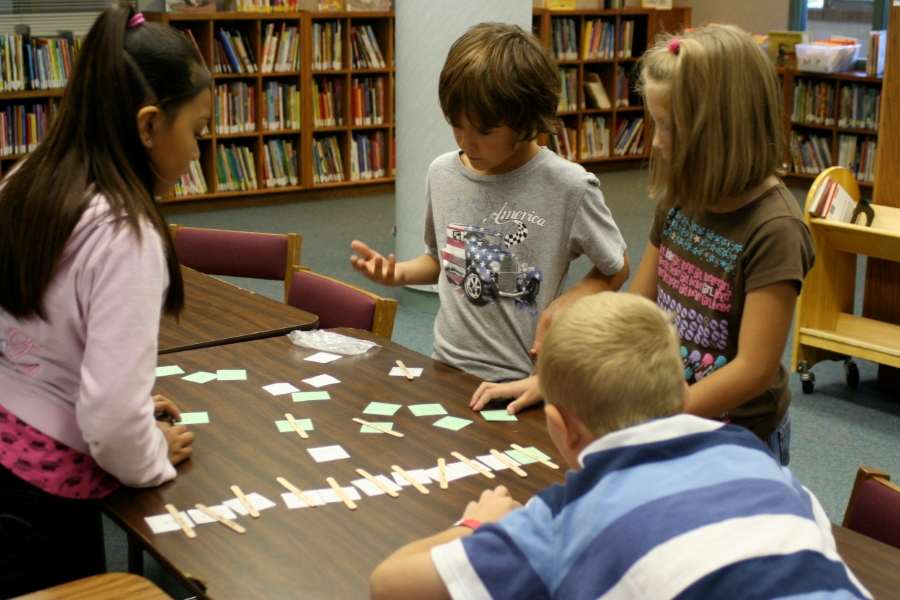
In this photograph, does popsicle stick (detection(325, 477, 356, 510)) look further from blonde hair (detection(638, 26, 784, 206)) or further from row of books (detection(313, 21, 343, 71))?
row of books (detection(313, 21, 343, 71))

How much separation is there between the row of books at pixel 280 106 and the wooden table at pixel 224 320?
484 cm


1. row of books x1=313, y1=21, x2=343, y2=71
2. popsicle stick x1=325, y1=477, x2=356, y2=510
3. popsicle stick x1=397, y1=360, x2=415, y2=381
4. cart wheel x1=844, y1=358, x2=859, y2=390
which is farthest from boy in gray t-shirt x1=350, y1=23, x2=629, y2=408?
row of books x1=313, y1=21, x2=343, y2=71

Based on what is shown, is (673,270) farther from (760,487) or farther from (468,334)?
(760,487)

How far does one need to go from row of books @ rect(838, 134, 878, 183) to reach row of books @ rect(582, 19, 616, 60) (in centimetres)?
223

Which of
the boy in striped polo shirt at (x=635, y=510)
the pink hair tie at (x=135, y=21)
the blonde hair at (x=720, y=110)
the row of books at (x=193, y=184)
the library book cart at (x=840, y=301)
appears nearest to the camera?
the boy in striped polo shirt at (x=635, y=510)

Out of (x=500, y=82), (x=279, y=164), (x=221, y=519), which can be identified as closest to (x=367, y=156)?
(x=279, y=164)

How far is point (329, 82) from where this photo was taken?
25.3ft

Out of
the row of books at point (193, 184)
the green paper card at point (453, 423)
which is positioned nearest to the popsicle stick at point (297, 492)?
the green paper card at point (453, 423)

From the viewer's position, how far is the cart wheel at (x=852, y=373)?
423 cm

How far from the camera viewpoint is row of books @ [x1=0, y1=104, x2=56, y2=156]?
633 centimetres

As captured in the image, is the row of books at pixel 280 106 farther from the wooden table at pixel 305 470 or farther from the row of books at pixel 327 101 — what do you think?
the wooden table at pixel 305 470

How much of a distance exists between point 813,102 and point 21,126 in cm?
605

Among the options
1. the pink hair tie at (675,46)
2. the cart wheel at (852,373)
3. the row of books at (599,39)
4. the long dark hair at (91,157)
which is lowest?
the cart wheel at (852,373)

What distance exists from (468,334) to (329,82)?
5927 mm
